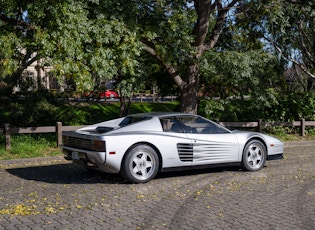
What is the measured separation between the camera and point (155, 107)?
93.2ft

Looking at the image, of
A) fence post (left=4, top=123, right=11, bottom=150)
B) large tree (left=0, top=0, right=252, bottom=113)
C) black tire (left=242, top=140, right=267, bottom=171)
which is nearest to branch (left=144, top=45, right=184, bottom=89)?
large tree (left=0, top=0, right=252, bottom=113)

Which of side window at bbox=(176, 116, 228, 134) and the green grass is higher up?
side window at bbox=(176, 116, 228, 134)

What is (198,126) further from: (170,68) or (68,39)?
(170,68)

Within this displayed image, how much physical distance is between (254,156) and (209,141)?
137cm

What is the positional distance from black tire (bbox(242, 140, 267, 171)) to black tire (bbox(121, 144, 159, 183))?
2300mm

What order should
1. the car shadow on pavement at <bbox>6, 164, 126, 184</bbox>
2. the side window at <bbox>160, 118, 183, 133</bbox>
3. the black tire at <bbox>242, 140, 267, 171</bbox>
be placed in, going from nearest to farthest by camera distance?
the car shadow on pavement at <bbox>6, 164, 126, 184</bbox> < the side window at <bbox>160, 118, 183, 133</bbox> < the black tire at <bbox>242, 140, 267, 171</bbox>

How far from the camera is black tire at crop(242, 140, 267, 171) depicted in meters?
9.44

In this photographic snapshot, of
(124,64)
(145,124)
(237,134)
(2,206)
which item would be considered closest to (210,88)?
(124,64)

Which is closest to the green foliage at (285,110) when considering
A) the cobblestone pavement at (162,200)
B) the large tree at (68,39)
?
the large tree at (68,39)

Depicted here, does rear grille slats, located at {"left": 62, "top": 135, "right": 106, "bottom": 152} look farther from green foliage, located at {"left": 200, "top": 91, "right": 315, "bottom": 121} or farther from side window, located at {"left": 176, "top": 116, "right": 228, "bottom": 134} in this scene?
green foliage, located at {"left": 200, "top": 91, "right": 315, "bottom": 121}

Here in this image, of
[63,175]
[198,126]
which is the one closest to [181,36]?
[198,126]

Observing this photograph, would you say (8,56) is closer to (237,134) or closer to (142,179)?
(142,179)

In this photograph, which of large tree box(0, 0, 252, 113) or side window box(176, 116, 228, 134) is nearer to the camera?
side window box(176, 116, 228, 134)

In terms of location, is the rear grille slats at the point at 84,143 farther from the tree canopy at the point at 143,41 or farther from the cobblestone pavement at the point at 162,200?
the tree canopy at the point at 143,41
